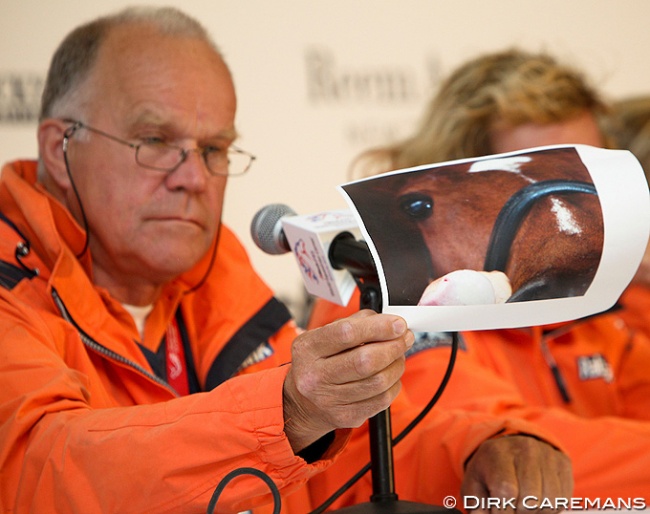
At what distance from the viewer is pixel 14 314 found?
0.94 metres

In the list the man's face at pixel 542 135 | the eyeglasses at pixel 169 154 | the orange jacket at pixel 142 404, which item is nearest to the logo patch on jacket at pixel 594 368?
the man's face at pixel 542 135

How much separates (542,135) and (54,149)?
2.65 feet

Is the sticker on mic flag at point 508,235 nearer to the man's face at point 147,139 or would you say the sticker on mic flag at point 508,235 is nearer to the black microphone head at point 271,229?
the black microphone head at point 271,229

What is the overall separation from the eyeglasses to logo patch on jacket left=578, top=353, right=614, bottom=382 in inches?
28.9

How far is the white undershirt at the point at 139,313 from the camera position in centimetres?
117

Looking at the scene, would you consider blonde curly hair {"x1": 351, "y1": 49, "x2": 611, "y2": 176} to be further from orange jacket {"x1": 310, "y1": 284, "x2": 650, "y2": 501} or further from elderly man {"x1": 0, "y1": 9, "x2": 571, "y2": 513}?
elderly man {"x1": 0, "y1": 9, "x2": 571, "y2": 513}

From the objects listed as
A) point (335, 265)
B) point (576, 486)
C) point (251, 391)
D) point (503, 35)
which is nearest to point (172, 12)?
point (335, 265)

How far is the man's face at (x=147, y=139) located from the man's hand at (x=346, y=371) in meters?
0.44

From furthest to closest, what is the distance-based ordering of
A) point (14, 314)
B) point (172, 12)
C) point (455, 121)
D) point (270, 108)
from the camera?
point (270, 108) < point (455, 121) < point (172, 12) < point (14, 314)

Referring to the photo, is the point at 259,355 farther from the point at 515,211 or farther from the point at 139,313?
the point at 515,211

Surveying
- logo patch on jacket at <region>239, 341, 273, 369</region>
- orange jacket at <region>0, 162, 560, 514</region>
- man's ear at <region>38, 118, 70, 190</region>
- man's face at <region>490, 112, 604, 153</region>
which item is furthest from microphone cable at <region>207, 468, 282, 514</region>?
man's face at <region>490, 112, 604, 153</region>

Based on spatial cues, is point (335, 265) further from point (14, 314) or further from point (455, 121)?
point (455, 121)

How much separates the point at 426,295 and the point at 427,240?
1.9 inches

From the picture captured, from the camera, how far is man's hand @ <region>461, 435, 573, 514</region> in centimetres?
88
